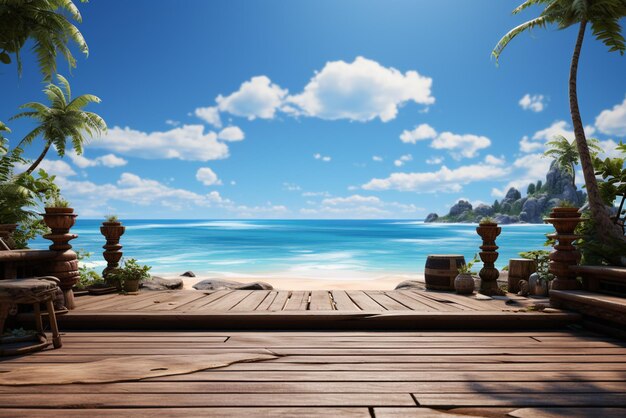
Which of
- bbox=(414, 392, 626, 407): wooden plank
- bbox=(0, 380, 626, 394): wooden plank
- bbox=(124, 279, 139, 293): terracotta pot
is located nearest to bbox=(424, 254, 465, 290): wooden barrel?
bbox=(0, 380, 626, 394): wooden plank

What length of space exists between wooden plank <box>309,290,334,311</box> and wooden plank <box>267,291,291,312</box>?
43cm

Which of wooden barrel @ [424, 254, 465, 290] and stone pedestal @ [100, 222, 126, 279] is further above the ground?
stone pedestal @ [100, 222, 126, 279]

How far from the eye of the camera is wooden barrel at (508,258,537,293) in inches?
277

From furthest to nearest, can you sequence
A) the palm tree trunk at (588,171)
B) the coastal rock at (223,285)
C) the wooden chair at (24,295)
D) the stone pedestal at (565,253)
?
1. the coastal rock at (223,285)
2. the palm tree trunk at (588,171)
3. the stone pedestal at (565,253)
4. the wooden chair at (24,295)

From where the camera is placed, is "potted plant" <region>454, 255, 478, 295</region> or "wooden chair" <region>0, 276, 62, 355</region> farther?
"potted plant" <region>454, 255, 478, 295</region>

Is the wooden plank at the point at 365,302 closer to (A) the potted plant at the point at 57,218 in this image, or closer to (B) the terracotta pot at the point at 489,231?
(B) the terracotta pot at the point at 489,231

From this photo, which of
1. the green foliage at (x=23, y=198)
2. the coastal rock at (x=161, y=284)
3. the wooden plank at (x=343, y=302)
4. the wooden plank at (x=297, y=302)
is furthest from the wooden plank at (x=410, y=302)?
the green foliage at (x=23, y=198)

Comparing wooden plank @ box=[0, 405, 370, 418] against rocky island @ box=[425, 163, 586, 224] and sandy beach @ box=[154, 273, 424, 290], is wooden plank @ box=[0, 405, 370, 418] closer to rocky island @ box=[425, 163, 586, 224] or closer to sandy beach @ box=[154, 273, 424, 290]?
sandy beach @ box=[154, 273, 424, 290]

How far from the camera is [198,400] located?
8.60 ft

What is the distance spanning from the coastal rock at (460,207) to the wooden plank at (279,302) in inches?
5903

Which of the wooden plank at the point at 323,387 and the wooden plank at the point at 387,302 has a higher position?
the wooden plank at the point at 387,302

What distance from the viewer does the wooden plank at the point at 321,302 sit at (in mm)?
5168

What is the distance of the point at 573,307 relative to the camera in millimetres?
4867

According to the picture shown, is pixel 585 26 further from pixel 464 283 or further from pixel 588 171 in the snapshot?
pixel 464 283
